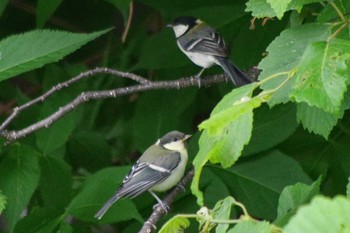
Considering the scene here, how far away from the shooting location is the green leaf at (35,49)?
2.57 meters

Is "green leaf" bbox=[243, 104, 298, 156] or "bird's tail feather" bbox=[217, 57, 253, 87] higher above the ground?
"bird's tail feather" bbox=[217, 57, 253, 87]

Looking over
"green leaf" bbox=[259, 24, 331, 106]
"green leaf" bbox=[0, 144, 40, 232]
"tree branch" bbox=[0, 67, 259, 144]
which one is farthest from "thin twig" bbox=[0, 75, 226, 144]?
"green leaf" bbox=[259, 24, 331, 106]

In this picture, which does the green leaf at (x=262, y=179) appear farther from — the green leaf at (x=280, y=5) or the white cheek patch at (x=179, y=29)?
the green leaf at (x=280, y=5)

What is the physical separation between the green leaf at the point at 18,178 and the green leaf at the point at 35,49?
1.75ft

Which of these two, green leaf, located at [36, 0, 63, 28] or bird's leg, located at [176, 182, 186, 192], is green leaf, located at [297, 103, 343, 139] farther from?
green leaf, located at [36, 0, 63, 28]

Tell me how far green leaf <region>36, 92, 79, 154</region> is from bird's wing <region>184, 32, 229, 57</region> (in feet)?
2.30

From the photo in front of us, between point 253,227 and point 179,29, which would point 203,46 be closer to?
point 179,29

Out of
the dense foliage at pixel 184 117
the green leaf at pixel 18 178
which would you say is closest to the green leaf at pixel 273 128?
the dense foliage at pixel 184 117

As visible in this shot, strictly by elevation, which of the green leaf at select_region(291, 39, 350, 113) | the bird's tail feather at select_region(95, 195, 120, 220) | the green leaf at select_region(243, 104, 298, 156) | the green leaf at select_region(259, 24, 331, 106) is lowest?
the bird's tail feather at select_region(95, 195, 120, 220)

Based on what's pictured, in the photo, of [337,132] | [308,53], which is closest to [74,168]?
[337,132]

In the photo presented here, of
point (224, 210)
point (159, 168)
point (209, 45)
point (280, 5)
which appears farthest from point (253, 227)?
point (209, 45)

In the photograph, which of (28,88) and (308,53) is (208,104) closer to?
(28,88)

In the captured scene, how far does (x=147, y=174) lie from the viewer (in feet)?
12.8

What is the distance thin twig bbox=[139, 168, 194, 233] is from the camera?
248 centimetres
